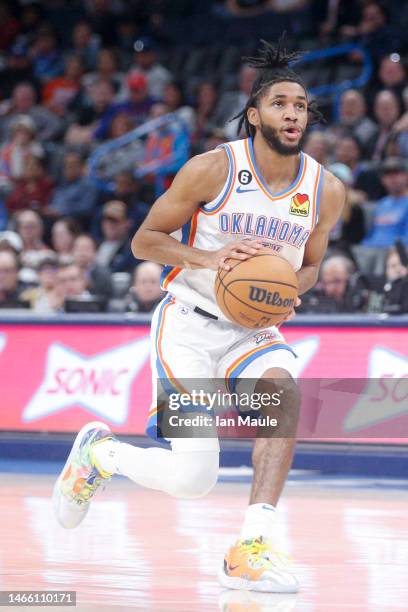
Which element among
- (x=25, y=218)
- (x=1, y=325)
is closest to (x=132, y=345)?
(x=1, y=325)

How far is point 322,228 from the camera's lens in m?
6.14

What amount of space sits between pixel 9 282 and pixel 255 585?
724 cm

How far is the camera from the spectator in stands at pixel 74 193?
15.6 m

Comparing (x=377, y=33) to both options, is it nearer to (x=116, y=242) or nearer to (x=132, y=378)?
(x=116, y=242)

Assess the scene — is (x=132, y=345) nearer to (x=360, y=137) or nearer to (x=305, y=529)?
(x=305, y=529)

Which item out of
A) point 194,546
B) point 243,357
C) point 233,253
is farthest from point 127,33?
point 233,253

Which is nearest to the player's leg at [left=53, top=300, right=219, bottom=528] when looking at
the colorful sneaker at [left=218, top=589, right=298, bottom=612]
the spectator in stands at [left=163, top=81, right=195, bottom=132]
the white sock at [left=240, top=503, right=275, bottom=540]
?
the white sock at [left=240, top=503, right=275, bottom=540]

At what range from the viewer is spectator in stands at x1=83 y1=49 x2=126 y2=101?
17297 mm

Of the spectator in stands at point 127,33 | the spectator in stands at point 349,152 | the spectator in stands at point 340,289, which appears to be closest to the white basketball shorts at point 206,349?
the spectator in stands at point 340,289

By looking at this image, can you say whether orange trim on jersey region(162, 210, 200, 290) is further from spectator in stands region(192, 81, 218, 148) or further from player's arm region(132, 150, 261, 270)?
spectator in stands region(192, 81, 218, 148)

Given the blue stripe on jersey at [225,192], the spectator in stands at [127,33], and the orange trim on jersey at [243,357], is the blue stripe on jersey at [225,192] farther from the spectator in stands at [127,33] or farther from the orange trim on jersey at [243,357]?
the spectator in stands at [127,33]

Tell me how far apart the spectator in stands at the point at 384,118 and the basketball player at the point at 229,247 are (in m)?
7.67

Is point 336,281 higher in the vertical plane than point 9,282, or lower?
higher

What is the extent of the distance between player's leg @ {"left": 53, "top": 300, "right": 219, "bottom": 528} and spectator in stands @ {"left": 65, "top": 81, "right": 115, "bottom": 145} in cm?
1097
